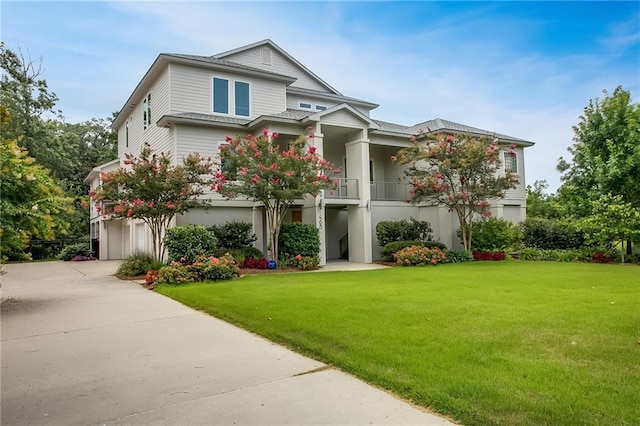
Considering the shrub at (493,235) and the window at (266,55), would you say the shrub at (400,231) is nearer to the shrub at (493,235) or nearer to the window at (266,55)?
the shrub at (493,235)

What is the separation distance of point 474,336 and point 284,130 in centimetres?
1282

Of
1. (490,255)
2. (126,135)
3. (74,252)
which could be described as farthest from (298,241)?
(74,252)

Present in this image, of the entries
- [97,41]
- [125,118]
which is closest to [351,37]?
[97,41]

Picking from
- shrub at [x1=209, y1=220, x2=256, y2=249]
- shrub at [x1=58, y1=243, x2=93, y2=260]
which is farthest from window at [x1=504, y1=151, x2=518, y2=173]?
shrub at [x1=58, y1=243, x2=93, y2=260]

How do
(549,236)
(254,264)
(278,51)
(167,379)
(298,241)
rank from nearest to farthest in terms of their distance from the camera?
(167,379), (254,264), (298,241), (549,236), (278,51)

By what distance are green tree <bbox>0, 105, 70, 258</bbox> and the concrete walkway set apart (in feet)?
5.24

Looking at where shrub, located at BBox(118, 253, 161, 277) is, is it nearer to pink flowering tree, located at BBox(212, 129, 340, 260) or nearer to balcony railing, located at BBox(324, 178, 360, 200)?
pink flowering tree, located at BBox(212, 129, 340, 260)

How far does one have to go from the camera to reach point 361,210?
1767 cm

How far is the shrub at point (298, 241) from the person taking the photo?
49.9ft

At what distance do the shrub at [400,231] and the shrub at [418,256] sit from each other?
1.81 metres

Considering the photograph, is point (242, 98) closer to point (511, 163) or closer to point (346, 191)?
point (346, 191)

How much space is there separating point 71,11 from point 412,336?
10281mm

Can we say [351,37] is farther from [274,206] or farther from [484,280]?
[484,280]

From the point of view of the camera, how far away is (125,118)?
76.7ft
